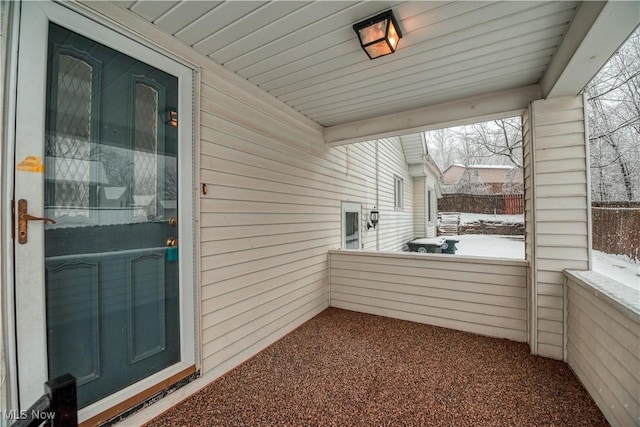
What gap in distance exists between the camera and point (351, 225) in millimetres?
4836

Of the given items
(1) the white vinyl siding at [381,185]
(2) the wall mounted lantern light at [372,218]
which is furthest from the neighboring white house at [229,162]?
(2) the wall mounted lantern light at [372,218]

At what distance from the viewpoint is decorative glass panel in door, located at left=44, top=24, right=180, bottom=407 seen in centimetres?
148

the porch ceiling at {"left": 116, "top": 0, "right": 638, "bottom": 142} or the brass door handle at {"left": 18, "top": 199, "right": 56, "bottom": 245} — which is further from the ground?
the porch ceiling at {"left": 116, "top": 0, "right": 638, "bottom": 142}

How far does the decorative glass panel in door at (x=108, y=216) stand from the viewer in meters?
1.48

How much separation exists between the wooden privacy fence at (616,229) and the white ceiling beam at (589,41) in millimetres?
1186

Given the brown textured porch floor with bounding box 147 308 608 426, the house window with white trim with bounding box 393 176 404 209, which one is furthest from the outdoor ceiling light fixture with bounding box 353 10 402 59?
the house window with white trim with bounding box 393 176 404 209

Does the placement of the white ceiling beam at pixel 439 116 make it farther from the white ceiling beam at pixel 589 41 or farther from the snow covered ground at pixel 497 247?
the snow covered ground at pixel 497 247

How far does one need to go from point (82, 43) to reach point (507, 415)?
361 cm

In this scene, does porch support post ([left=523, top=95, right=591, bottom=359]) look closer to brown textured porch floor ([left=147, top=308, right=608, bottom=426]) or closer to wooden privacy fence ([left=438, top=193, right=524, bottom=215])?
brown textured porch floor ([left=147, top=308, right=608, bottom=426])

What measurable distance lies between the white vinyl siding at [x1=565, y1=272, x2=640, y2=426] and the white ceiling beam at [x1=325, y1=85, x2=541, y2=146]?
1.73m

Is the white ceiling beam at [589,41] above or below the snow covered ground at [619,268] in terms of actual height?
above

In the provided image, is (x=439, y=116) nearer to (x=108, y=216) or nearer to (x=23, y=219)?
(x=108, y=216)

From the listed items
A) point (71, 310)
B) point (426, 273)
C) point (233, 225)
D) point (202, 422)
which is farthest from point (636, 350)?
point (71, 310)

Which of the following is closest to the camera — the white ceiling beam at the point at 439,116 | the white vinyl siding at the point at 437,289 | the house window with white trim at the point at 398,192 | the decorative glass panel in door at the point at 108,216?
the decorative glass panel in door at the point at 108,216
